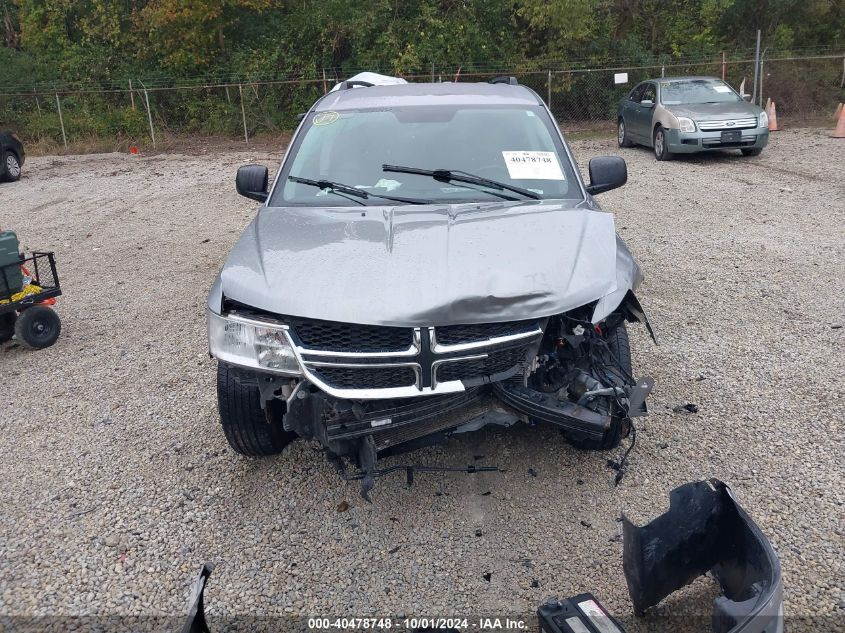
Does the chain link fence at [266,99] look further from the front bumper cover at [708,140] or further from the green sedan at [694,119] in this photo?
the front bumper cover at [708,140]

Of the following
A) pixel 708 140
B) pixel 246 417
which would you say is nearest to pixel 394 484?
pixel 246 417

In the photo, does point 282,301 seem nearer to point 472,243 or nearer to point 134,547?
point 472,243

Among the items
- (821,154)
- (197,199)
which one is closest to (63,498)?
(197,199)

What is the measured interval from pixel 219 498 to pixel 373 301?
1500mm

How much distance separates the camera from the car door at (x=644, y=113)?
14.8 meters

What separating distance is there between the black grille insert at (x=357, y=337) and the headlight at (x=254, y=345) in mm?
98

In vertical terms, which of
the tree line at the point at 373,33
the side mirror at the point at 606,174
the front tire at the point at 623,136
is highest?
the tree line at the point at 373,33

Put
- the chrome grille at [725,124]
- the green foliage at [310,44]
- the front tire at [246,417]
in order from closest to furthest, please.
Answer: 1. the front tire at [246,417]
2. the chrome grille at [725,124]
3. the green foliage at [310,44]

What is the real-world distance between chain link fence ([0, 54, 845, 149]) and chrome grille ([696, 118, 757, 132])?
21.7ft

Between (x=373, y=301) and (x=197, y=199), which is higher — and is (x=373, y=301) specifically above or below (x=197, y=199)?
above

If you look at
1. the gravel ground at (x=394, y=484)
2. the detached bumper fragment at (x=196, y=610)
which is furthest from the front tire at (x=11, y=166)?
the detached bumper fragment at (x=196, y=610)

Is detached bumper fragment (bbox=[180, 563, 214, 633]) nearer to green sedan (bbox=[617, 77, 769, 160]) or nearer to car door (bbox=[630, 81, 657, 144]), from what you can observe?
green sedan (bbox=[617, 77, 769, 160])

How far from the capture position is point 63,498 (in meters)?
3.99

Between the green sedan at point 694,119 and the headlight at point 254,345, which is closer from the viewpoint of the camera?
the headlight at point 254,345
